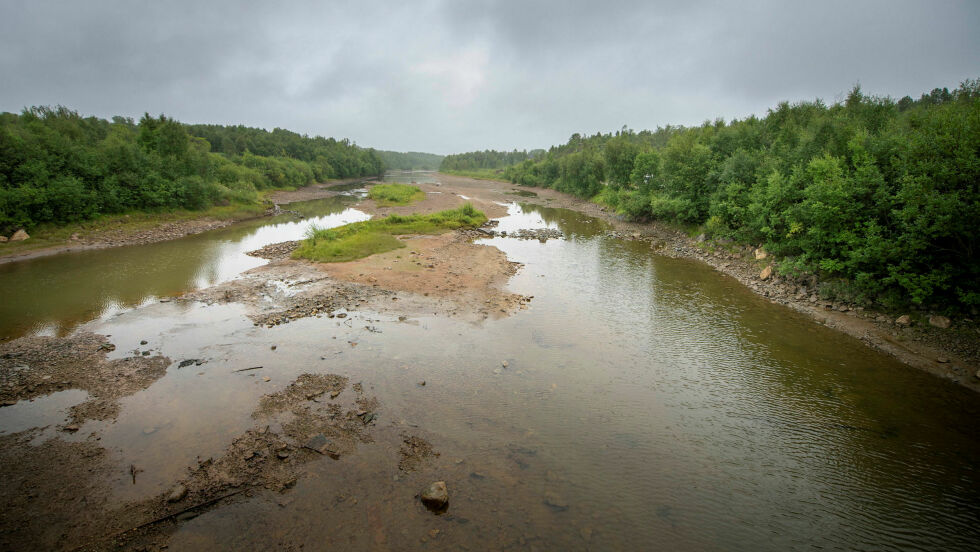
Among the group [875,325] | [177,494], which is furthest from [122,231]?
[875,325]

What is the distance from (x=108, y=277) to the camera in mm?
23688

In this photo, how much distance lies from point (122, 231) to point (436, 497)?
139ft

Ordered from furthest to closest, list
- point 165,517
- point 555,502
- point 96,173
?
A: point 96,173
point 555,502
point 165,517

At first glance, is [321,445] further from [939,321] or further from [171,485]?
[939,321]

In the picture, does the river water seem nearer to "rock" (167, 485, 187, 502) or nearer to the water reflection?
the water reflection

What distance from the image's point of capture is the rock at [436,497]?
8.33m

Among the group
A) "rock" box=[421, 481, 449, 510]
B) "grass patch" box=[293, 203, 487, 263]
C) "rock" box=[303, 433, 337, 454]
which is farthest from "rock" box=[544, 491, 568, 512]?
"grass patch" box=[293, 203, 487, 263]

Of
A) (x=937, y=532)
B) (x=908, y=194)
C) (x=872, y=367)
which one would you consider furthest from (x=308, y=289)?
(x=908, y=194)


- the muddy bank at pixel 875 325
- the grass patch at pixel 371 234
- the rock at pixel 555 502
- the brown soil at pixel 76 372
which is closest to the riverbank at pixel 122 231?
the grass patch at pixel 371 234

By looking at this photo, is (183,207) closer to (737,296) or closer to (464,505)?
(464,505)

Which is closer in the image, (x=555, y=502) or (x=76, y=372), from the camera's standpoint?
(x=555, y=502)

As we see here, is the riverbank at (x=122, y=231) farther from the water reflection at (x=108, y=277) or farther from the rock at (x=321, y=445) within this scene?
the rock at (x=321, y=445)

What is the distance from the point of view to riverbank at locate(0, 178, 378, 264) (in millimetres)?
28612

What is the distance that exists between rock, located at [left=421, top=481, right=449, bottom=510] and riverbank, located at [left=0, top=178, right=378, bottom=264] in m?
36.1
